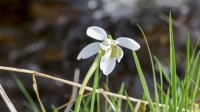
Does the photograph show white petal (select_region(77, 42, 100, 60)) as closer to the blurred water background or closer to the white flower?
the white flower

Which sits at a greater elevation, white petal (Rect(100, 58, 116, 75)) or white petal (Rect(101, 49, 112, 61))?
white petal (Rect(101, 49, 112, 61))

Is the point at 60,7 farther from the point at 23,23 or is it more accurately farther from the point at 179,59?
the point at 179,59

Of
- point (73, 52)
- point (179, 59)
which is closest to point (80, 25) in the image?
point (73, 52)

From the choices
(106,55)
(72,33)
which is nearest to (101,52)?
(106,55)

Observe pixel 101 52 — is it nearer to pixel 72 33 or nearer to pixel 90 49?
pixel 90 49

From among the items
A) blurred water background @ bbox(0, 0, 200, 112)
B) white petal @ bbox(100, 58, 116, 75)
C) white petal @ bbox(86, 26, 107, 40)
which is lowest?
blurred water background @ bbox(0, 0, 200, 112)

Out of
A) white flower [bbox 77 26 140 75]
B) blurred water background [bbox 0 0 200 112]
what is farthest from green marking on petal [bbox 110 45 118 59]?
blurred water background [bbox 0 0 200 112]
